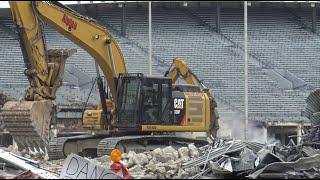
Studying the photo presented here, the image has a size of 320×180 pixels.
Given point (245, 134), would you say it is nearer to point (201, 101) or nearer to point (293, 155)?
point (201, 101)

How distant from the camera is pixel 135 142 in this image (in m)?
17.0

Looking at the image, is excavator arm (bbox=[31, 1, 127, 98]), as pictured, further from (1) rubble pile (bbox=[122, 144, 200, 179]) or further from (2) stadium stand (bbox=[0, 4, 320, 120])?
(2) stadium stand (bbox=[0, 4, 320, 120])

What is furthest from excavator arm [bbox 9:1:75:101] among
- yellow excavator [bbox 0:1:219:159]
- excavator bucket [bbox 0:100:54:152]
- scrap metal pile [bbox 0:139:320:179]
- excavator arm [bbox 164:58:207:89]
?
excavator arm [bbox 164:58:207:89]

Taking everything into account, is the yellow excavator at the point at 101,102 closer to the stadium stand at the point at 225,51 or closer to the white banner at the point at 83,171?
the white banner at the point at 83,171

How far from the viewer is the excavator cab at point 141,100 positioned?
17250 millimetres

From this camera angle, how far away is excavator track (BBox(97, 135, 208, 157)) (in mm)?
16141

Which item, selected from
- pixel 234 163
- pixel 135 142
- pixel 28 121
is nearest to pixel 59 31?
pixel 28 121

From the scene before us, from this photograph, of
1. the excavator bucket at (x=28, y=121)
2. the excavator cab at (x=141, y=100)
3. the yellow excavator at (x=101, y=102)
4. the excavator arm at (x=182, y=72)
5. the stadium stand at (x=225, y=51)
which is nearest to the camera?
the excavator bucket at (x=28, y=121)

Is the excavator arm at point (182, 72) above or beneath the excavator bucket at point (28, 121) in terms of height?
above

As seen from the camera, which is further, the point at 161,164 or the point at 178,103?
the point at 178,103

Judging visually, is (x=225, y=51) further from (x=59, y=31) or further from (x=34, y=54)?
(x=34, y=54)

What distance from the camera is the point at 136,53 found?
40.8 m

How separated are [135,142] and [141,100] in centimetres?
110

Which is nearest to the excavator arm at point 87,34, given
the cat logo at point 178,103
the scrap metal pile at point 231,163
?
the cat logo at point 178,103
